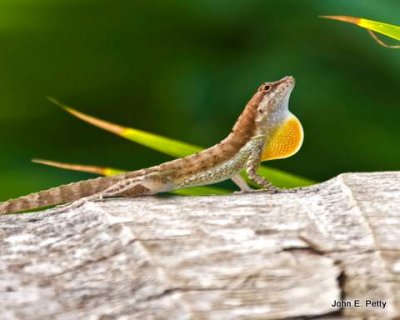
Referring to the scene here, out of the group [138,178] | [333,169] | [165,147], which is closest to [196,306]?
[138,178]

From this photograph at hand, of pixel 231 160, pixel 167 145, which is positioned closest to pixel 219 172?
pixel 231 160

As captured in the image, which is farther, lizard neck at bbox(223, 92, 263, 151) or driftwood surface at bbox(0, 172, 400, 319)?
lizard neck at bbox(223, 92, 263, 151)

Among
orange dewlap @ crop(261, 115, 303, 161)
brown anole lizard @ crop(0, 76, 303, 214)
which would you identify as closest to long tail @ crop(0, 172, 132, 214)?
brown anole lizard @ crop(0, 76, 303, 214)

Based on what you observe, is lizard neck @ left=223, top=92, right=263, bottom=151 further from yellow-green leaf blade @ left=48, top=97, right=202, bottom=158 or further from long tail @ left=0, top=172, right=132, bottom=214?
long tail @ left=0, top=172, right=132, bottom=214


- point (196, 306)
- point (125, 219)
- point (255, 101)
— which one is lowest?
point (196, 306)

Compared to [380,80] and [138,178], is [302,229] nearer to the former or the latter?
[138,178]

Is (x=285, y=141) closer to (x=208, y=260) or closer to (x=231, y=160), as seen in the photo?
(x=231, y=160)

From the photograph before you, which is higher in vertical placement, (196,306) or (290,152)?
(290,152)

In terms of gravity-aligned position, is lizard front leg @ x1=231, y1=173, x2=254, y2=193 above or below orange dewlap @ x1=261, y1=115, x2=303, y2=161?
below
